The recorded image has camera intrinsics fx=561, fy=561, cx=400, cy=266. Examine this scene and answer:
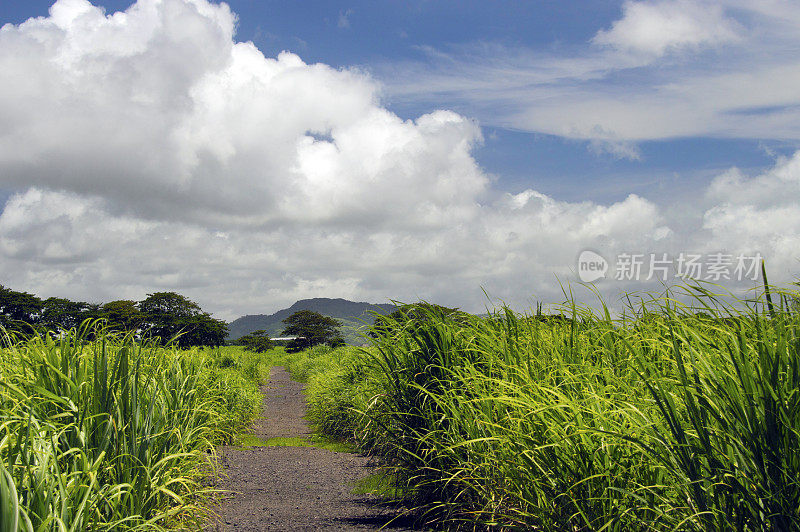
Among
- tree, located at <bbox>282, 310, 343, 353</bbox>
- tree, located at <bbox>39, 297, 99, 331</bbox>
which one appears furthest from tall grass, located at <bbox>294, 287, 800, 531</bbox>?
tree, located at <bbox>282, 310, 343, 353</bbox>

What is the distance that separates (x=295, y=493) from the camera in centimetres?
566

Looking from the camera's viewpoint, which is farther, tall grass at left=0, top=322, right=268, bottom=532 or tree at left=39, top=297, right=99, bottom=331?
tree at left=39, top=297, right=99, bottom=331

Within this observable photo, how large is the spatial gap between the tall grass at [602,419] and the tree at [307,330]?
47.2 meters

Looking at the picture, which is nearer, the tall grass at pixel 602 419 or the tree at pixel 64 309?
the tall grass at pixel 602 419

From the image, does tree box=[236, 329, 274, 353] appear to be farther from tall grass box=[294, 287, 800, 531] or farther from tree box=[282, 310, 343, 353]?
tall grass box=[294, 287, 800, 531]

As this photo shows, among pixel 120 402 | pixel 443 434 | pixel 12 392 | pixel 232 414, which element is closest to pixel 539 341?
pixel 443 434

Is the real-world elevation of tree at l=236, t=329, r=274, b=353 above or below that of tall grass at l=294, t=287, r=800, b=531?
below

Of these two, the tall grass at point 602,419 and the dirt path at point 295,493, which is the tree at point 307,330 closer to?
the dirt path at point 295,493

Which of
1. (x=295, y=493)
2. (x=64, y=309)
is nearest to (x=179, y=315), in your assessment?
(x=64, y=309)

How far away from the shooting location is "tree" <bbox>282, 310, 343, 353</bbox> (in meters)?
52.3

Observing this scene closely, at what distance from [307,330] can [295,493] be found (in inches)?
1888

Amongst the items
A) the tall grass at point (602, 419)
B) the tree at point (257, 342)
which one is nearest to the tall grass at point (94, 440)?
the tall grass at point (602, 419)

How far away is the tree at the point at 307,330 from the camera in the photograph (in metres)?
52.3

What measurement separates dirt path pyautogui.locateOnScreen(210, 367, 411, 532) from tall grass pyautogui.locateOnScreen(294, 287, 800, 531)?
0.56 metres
